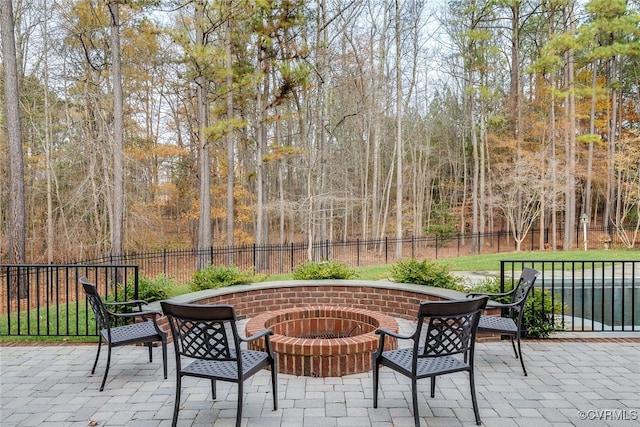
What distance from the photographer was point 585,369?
3494 mm

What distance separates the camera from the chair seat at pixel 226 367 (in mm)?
2492

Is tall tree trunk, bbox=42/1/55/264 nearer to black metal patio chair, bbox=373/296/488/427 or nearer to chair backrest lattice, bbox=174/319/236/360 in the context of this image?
chair backrest lattice, bbox=174/319/236/360

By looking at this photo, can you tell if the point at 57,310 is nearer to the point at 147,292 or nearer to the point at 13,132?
the point at 147,292

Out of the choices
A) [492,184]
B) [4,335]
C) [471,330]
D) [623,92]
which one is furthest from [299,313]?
[623,92]

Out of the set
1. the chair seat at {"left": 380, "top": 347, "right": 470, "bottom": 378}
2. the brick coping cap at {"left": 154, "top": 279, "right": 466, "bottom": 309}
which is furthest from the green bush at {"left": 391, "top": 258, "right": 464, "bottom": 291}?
the chair seat at {"left": 380, "top": 347, "right": 470, "bottom": 378}

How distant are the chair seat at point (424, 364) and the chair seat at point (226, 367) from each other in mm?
927

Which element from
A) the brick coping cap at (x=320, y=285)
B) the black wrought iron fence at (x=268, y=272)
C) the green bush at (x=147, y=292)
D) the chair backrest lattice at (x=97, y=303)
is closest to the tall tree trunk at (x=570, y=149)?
the black wrought iron fence at (x=268, y=272)

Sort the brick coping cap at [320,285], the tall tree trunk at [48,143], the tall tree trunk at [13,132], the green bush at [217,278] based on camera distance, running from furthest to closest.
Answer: the tall tree trunk at [48,143], the tall tree trunk at [13,132], the green bush at [217,278], the brick coping cap at [320,285]

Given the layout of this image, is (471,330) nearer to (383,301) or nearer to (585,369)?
(585,369)

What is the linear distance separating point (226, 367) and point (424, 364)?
1.41 m

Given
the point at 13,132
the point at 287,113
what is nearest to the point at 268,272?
the point at 287,113

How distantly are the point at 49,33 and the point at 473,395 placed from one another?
14141mm

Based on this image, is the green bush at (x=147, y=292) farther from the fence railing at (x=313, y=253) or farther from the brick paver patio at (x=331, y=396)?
the fence railing at (x=313, y=253)

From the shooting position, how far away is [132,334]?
10.8ft
